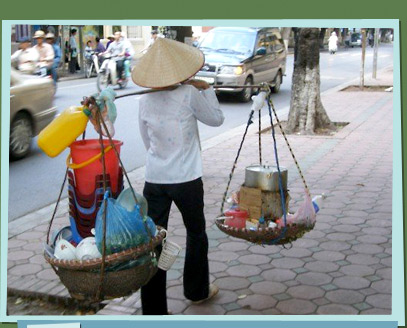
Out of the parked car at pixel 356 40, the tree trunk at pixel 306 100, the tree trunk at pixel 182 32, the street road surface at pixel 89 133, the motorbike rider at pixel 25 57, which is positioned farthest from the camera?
the tree trunk at pixel 306 100

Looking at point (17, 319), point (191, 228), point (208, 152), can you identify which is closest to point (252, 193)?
point (191, 228)

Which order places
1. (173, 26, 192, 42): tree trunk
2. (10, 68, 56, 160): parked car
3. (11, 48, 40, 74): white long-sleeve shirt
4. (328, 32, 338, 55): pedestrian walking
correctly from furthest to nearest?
(328, 32, 338, 55): pedestrian walking, (10, 68, 56, 160): parked car, (11, 48, 40, 74): white long-sleeve shirt, (173, 26, 192, 42): tree trunk

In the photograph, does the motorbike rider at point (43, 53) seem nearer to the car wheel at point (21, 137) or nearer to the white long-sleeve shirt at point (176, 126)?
the car wheel at point (21, 137)

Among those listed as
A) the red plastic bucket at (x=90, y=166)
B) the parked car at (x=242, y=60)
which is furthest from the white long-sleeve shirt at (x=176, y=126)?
the parked car at (x=242, y=60)

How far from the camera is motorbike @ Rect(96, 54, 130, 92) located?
395 cm

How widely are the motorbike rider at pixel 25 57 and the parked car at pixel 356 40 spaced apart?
1808mm

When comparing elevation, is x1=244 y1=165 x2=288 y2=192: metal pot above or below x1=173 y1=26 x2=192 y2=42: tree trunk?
below

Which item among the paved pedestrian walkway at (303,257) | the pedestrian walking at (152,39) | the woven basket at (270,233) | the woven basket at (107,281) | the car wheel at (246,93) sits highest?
the pedestrian walking at (152,39)

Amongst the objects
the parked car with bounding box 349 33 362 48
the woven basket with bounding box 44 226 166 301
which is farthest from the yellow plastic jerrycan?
the parked car with bounding box 349 33 362 48

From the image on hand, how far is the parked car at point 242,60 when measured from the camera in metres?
4.83

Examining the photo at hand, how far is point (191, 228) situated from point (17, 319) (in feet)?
3.33

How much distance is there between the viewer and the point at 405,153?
9.84 feet

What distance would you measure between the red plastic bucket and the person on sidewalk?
0.19 meters

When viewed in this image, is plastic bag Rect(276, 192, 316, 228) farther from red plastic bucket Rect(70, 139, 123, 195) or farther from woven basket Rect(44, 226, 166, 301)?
red plastic bucket Rect(70, 139, 123, 195)
